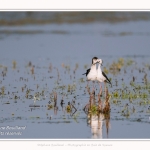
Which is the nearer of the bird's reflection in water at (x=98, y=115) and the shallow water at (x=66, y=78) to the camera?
the bird's reflection in water at (x=98, y=115)

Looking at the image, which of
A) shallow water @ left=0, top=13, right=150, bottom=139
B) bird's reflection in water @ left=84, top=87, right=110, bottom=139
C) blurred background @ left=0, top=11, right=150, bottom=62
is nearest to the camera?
bird's reflection in water @ left=84, top=87, right=110, bottom=139

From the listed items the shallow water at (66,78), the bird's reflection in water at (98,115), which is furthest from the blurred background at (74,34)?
the bird's reflection in water at (98,115)

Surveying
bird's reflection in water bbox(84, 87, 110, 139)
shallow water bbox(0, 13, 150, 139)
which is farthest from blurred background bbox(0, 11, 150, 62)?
bird's reflection in water bbox(84, 87, 110, 139)

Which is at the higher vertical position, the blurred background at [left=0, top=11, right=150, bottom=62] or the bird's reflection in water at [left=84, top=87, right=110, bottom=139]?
the blurred background at [left=0, top=11, right=150, bottom=62]

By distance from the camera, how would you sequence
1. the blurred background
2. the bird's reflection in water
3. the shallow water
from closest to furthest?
the bird's reflection in water
the shallow water
the blurred background

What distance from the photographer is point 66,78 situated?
13.8 metres

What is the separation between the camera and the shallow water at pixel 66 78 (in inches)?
392

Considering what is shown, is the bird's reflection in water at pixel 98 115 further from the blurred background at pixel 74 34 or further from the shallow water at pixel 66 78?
the blurred background at pixel 74 34

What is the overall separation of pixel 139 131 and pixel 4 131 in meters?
2.24

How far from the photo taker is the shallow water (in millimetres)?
9961

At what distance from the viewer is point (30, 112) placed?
10766 mm

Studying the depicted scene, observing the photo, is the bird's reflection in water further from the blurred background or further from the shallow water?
the blurred background

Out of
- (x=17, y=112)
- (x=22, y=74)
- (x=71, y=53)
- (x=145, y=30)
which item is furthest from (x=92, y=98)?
(x=145, y=30)

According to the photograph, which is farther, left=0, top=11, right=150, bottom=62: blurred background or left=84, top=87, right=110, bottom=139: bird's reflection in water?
left=0, top=11, right=150, bottom=62: blurred background
